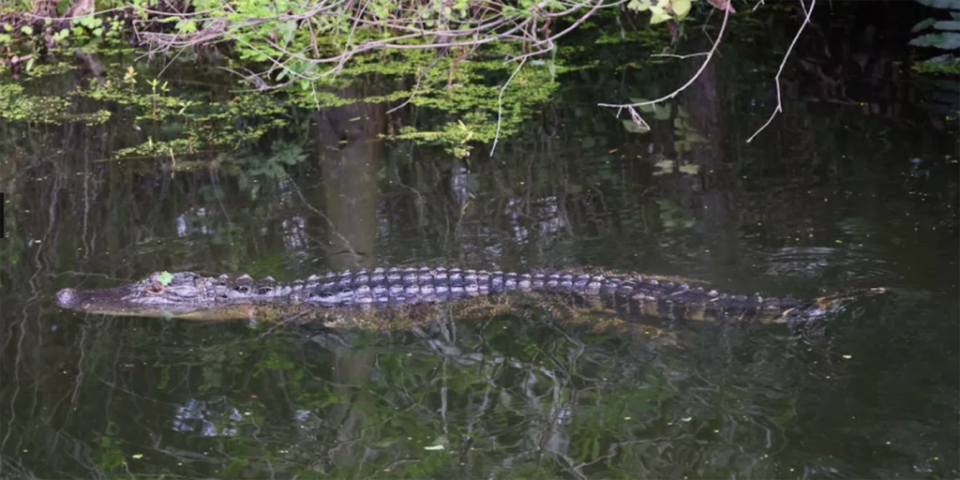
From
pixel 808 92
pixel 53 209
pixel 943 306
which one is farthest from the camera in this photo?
pixel 808 92

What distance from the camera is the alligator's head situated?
5.27 metres

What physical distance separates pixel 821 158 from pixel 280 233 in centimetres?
355

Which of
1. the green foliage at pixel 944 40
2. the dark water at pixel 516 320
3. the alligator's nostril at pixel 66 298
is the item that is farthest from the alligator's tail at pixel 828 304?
the green foliage at pixel 944 40

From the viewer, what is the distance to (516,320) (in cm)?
509

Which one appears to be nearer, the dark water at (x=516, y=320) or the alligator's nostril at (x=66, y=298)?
the dark water at (x=516, y=320)

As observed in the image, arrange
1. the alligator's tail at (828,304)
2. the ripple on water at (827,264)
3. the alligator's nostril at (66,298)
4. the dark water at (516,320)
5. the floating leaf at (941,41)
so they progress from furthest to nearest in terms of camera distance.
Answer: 1. the floating leaf at (941,41)
2. the alligator's nostril at (66,298)
3. the ripple on water at (827,264)
4. the alligator's tail at (828,304)
5. the dark water at (516,320)

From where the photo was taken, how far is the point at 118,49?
1143 centimetres

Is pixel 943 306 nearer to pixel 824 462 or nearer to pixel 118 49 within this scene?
pixel 824 462

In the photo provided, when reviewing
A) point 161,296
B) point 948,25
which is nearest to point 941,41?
point 948,25

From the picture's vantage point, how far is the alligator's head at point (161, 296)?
5.27m

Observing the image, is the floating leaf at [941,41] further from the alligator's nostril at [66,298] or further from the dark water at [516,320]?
the alligator's nostril at [66,298]

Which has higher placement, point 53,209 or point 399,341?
point 53,209

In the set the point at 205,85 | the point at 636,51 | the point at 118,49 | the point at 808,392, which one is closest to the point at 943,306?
the point at 808,392

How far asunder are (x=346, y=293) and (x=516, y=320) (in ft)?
2.88
